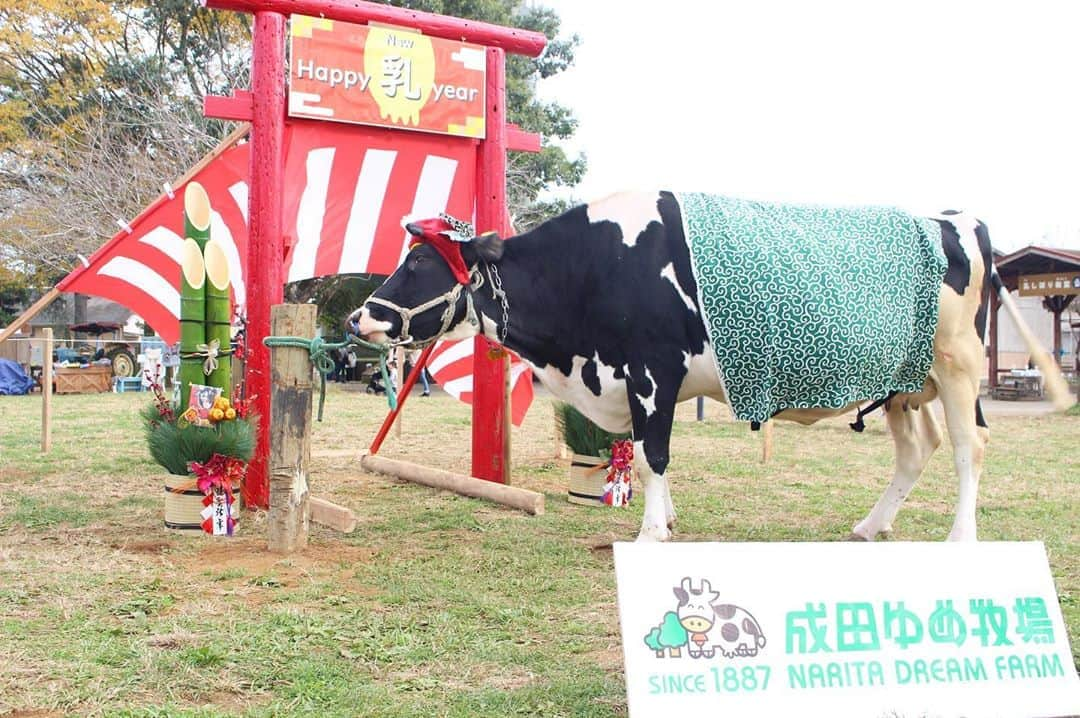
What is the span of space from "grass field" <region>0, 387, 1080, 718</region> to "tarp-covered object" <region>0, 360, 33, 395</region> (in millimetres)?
12319

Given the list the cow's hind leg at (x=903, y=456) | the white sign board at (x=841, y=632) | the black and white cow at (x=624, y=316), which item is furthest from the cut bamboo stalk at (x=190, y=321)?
the cow's hind leg at (x=903, y=456)

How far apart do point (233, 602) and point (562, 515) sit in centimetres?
262

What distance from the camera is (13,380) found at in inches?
796

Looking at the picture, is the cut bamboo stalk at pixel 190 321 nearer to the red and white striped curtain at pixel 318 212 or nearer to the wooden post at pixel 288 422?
the wooden post at pixel 288 422

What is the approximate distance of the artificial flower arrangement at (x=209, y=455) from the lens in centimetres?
532

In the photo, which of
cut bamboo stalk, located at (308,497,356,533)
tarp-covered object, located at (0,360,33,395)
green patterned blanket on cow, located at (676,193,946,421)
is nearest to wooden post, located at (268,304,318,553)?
cut bamboo stalk, located at (308,497,356,533)

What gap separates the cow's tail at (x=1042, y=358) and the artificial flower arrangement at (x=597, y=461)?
2489 millimetres

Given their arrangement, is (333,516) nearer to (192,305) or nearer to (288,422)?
(288,422)

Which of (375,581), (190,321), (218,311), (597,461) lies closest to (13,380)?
(218,311)

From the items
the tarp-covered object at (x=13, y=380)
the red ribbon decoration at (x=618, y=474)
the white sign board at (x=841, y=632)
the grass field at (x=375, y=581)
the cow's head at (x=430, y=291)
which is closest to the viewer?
the white sign board at (x=841, y=632)

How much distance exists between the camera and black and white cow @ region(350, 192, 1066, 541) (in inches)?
193

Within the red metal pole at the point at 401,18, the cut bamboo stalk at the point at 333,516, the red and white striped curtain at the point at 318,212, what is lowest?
the cut bamboo stalk at the point at 333,516

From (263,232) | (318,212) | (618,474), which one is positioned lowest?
(618,474)

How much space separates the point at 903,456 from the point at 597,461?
1.98 meters
